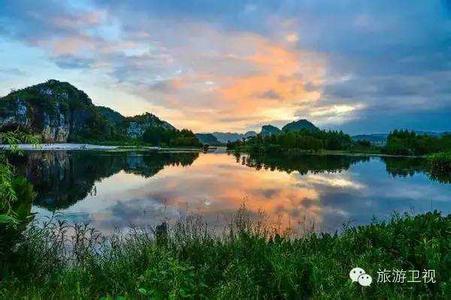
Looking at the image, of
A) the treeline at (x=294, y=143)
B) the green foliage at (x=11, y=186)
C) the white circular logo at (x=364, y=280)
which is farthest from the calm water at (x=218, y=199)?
the treeline at (x=294, y=143)

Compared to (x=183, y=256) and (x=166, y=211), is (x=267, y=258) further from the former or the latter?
(x=166, y=211)

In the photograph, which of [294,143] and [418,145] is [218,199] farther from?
[294,143]

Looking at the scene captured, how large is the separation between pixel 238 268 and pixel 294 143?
156 metres

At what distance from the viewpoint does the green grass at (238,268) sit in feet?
25.0

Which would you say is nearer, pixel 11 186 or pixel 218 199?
pixel 11 186

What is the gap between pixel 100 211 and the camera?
23250mm

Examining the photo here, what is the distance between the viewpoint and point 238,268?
8.97 meters

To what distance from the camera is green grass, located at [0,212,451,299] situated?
761cm

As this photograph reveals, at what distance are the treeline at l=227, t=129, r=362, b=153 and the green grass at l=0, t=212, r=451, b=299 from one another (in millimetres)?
A: 132127

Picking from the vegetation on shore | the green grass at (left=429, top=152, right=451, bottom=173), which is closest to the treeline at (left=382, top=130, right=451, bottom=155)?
the vegetation on shore

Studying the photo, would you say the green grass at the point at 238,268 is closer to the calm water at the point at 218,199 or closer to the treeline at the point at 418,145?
the calm water at the point at 218,199

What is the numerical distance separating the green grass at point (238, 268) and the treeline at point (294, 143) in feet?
433

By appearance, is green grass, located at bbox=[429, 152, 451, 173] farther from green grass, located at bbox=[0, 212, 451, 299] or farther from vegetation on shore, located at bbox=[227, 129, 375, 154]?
vegetation on shore, located at bbox=[227, 129, 375, 154]

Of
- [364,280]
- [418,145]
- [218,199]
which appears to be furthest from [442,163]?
[418,145]
